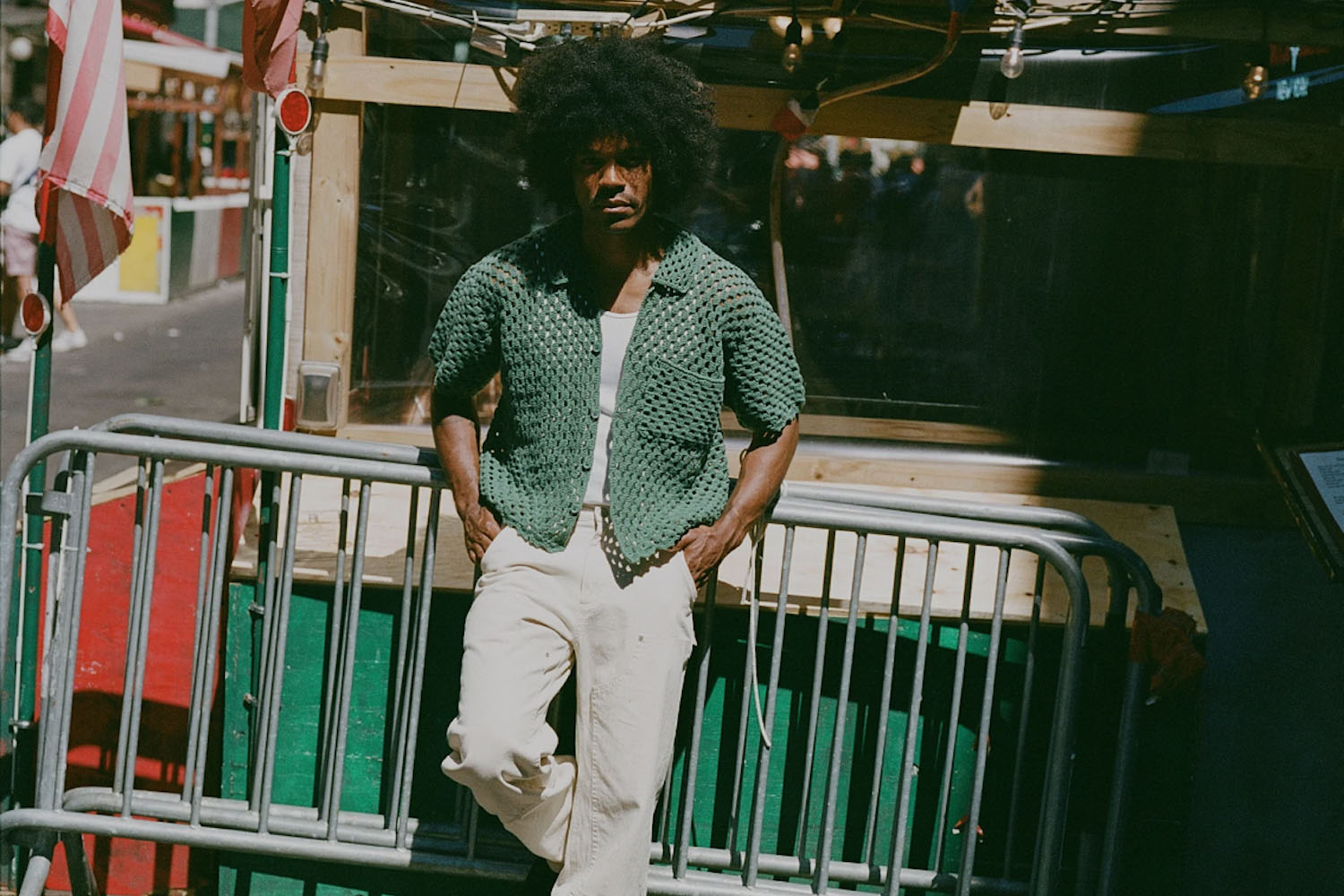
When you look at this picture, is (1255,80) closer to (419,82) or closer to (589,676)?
(419,82)

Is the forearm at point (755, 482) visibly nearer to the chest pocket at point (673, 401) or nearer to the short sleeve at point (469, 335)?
the chest pocket at point (673, 401)

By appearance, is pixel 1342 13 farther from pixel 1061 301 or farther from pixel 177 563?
pixel 177 563

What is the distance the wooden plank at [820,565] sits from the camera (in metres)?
4.07

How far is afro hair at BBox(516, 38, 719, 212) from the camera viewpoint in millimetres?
3449

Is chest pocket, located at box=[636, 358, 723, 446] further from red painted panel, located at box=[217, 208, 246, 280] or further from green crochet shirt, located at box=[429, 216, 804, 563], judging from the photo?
red painted panel, located at box=[217, 208, 246, 280]

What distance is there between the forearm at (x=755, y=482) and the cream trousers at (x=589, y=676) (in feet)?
0.50

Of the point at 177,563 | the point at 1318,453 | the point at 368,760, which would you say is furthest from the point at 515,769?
the point at 1318,453

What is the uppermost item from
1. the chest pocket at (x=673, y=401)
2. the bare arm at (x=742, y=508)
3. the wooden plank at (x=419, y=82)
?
the wooden plank at (x=419, y=82)

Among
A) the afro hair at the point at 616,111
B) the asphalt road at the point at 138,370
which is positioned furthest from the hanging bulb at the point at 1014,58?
the asphalt road at the point at 138,370

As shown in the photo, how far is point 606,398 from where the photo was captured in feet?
11.4

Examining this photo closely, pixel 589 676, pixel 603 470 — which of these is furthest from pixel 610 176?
pixel 589 676

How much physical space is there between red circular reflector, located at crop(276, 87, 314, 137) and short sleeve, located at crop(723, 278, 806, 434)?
1486 mm

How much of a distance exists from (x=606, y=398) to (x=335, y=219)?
189 cm

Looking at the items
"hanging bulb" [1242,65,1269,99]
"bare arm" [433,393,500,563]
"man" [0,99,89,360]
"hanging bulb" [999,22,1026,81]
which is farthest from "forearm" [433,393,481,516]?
"man" [0,99,89,360]
